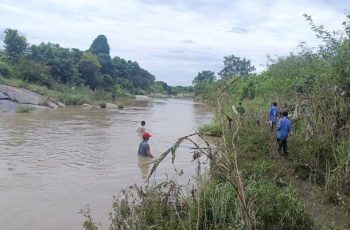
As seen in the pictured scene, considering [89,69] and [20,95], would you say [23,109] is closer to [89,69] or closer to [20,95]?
[20,95]

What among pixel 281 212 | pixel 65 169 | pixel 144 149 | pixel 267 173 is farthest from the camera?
pixel 144 149

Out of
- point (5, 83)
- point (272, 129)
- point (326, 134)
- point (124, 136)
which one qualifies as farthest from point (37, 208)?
point (5, 83)

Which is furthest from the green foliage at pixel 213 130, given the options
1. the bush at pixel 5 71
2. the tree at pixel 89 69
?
the tree at pixel 89 69

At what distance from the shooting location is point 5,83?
35.9 meters

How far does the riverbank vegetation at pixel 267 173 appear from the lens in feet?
15.6

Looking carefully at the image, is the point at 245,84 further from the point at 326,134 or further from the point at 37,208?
the point at 37,208

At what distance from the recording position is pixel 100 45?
73.5 meters

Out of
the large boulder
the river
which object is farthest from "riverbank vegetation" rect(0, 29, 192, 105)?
the river

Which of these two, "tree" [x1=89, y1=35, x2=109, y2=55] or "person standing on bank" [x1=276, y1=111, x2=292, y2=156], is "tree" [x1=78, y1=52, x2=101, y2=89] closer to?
"tree" [x1=89, y1=35, x2=109, y2=55]

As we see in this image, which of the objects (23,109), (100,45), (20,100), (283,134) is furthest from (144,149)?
(100,45)

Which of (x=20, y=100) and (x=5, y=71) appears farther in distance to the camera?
(x=5, y=71)

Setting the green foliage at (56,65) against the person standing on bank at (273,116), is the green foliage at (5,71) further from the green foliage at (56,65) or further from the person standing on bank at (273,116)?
the person standing on bank at (273,116)

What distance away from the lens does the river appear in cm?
810

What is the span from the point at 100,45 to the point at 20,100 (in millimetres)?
42054
